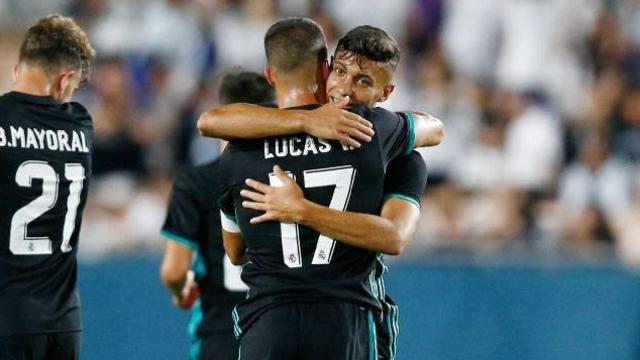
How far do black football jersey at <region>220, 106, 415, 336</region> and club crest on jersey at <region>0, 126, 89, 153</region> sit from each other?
0.98 meters

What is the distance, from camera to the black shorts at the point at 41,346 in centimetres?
488

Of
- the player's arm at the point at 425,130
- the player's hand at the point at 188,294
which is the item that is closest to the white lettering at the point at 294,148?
the player's arm at the point at 425,130

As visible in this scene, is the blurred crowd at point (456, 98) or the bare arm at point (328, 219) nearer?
the bare arm at point (328, 219)

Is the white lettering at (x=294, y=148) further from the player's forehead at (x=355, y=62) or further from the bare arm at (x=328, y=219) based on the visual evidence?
the player's forehead at (x=355, y=62)

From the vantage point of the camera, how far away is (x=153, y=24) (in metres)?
10.9

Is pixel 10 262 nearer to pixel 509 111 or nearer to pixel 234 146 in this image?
pixel 234 146

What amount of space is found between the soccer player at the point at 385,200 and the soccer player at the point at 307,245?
6cm

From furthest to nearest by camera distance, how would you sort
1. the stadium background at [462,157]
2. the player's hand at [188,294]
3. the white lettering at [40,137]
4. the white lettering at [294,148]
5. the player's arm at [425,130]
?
1. the stadium background at [462,157]
2. the player's hand at [188,294]
3. the white lettering at [40,137]
4. the player's arm at [425,130]
5. the white lettering at [294,148]

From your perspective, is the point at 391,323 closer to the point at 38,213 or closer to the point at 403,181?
the point at 403,181

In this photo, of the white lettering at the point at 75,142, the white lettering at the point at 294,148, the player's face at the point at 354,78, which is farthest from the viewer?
the white lettering at the point at 75,142

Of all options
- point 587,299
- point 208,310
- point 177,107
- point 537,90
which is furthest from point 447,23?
point 208,310

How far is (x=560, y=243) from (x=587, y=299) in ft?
3.14

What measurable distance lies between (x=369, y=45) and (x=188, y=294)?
203 cm

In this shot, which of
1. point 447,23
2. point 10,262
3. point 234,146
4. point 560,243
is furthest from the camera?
point 447,23
